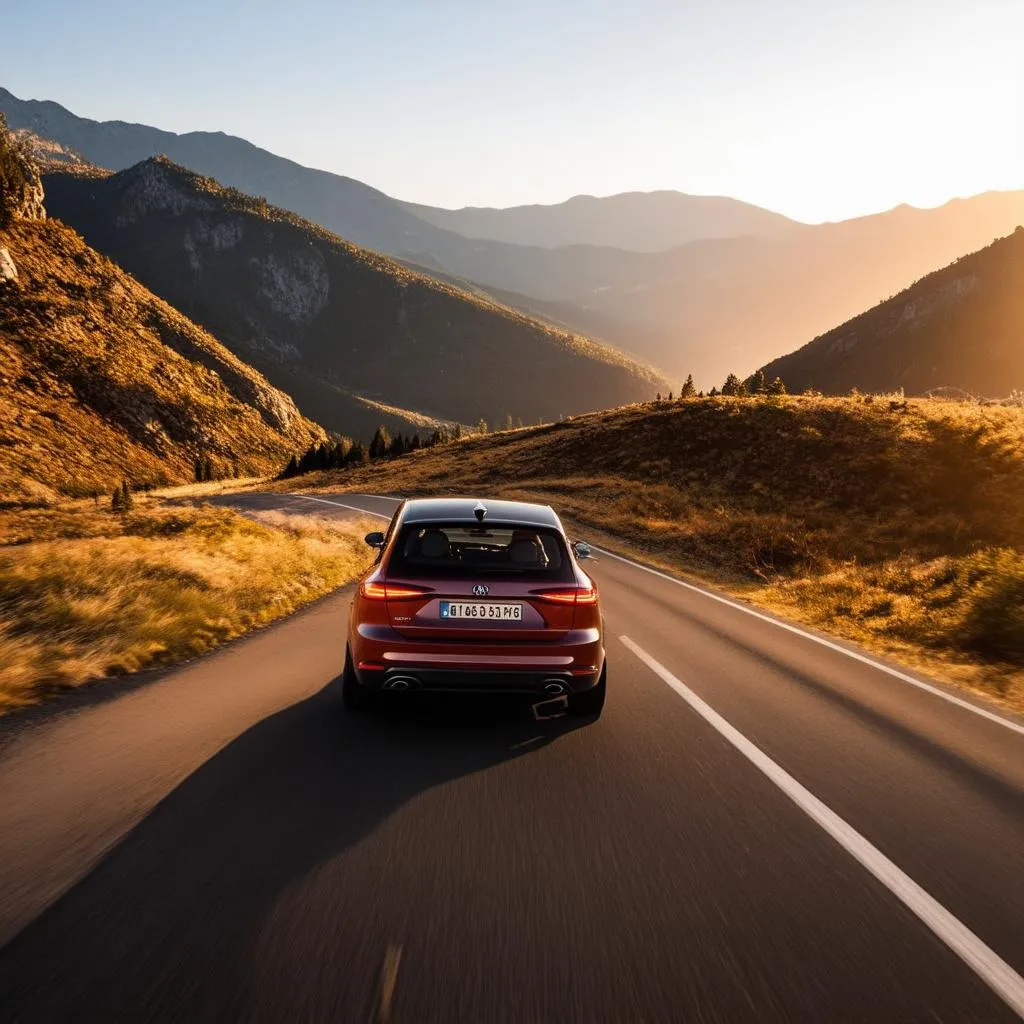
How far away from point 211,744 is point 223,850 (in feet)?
5.27

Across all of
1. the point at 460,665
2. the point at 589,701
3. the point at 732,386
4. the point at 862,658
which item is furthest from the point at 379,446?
the point at 460,665

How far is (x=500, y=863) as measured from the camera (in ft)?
11.3

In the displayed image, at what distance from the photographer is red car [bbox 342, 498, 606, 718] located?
16.8ft

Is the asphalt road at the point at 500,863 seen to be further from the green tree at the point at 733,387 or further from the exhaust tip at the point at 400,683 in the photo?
the green tree at the point at 733,387

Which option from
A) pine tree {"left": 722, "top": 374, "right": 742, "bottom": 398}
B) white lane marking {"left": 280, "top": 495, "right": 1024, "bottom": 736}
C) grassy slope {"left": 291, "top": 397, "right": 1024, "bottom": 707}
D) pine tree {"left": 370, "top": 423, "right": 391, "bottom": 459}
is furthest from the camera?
pine tree {"left": 370, "top": 423, "right": 391, "bottom": 459}

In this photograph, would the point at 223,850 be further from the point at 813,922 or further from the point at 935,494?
the point at 935,494

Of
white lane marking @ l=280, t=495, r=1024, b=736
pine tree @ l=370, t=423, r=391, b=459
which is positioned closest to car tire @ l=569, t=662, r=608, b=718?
white lane marking @ l=280, t=495, r=1024, b=736

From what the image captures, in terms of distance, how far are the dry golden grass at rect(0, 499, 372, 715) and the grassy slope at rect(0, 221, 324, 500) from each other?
1767 inches

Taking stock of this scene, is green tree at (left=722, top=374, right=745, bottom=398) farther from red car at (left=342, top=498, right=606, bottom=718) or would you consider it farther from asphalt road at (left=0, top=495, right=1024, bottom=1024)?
red car at (left=342, top=498, right=606, bottom=718)

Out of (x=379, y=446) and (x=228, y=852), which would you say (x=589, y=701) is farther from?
(x=379, y=446)

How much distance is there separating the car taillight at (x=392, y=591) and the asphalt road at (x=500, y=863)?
3.13ft

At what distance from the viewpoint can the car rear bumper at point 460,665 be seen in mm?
5098

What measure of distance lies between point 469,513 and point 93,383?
77.4 metres

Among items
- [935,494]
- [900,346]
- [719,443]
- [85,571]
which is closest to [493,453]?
[719,443]
